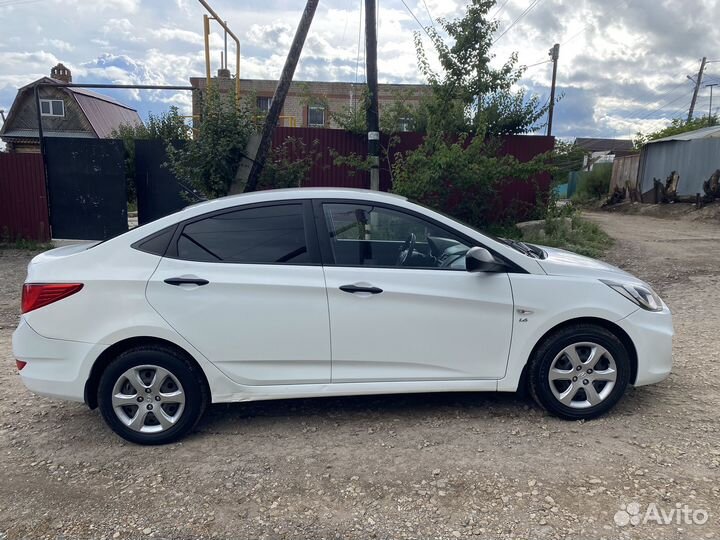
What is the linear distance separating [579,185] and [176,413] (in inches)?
1126

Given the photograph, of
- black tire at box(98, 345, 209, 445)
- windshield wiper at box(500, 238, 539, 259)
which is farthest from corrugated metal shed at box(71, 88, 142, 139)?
windshield wiper at box(500, 238, 539, 259)

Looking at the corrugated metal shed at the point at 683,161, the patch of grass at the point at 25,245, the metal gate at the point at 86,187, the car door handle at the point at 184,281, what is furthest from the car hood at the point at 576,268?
the corrugated metal shed at the point at 683,161

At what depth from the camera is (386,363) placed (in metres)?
3.45

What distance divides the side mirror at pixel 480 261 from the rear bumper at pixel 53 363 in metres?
2.47

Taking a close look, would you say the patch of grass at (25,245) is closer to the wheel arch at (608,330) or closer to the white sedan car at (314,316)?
the white sedan car at (314,316)

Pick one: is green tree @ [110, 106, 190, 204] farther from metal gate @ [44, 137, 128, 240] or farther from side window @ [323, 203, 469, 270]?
side window @ [323, 203, 469, 270]

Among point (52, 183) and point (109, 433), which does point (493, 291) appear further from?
point (52, 183)

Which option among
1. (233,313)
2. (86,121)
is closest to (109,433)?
(233,313)

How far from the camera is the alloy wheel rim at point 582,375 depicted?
3.51 metres

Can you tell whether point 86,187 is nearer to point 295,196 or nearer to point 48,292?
point 48,292

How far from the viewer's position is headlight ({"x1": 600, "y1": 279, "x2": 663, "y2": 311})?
3557 millimetres

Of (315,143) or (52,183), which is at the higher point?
(315,143)

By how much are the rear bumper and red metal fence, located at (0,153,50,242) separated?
8.79 m

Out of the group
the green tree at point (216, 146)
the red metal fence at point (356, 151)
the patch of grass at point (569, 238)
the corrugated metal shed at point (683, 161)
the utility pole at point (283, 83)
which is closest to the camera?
the utility pole at point (283, 83)
